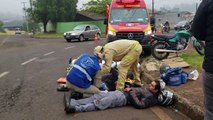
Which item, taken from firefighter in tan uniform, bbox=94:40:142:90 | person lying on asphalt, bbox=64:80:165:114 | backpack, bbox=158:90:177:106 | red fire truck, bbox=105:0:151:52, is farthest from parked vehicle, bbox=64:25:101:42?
backpack, bbox=158:90:177:106

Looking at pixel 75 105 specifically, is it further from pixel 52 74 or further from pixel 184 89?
pixel 52 74

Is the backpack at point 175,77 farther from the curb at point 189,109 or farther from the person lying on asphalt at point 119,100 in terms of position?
the person lying on asphalt at point 119,100

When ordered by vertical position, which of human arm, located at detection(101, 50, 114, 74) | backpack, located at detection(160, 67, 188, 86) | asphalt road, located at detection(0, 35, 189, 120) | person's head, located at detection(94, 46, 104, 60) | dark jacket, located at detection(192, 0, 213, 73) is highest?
dark jacket, located at detection(192, 0, 213, 73)

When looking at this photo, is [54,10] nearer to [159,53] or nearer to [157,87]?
[159,53]

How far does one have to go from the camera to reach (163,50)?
13.5 metres

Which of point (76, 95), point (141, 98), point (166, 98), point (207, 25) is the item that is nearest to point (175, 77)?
point (166, 98)

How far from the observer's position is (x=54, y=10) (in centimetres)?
6006

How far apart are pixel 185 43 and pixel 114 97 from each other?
769 cm

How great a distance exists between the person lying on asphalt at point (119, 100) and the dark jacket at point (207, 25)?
3425 mm

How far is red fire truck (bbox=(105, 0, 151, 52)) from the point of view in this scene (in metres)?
15.1

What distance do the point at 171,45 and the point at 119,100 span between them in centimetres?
738

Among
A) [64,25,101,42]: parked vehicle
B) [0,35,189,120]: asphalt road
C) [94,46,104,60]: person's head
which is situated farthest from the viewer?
[64,25,101,42]: parked vehicle

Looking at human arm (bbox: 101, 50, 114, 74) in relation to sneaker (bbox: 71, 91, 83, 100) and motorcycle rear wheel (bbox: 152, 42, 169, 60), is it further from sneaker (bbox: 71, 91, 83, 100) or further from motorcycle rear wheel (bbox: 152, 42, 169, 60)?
motorcycle rear wheel (bbox: 152, 42, 169, 60)

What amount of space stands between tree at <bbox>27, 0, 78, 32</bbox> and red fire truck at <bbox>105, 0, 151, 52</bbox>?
147ft
